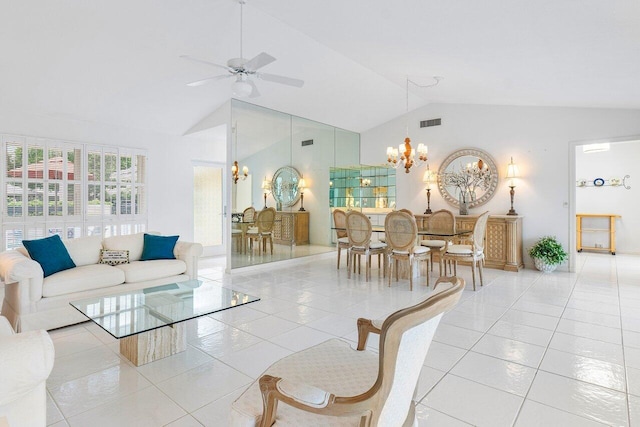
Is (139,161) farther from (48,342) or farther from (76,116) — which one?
(48,342)

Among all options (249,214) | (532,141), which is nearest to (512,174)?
(532,141)

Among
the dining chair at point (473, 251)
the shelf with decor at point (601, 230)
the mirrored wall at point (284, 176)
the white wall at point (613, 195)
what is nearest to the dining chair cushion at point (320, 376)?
the dining chair at point (473, 251)

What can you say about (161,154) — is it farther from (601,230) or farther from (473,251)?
(601,230)

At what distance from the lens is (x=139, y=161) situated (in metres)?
6.33

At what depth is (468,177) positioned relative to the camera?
678 centimetres

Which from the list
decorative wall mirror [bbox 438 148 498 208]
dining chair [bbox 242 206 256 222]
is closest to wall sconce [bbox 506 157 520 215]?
decorative wall mirror [bbox 438 148 498 208]

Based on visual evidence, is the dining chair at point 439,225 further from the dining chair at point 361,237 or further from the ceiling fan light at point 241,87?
the ceiling fan light at point 241,87


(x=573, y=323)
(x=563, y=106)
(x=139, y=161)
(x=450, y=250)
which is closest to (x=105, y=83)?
(x=139, y=161)

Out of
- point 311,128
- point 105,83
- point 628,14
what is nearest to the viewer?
point 628,14

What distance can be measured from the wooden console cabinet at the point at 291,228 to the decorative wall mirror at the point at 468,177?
289 centimetres

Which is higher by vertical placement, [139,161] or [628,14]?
[628,14]

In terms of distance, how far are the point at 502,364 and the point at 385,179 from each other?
585 cm

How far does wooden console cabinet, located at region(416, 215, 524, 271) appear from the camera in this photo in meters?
5.97

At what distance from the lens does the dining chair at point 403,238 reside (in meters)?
4.83
